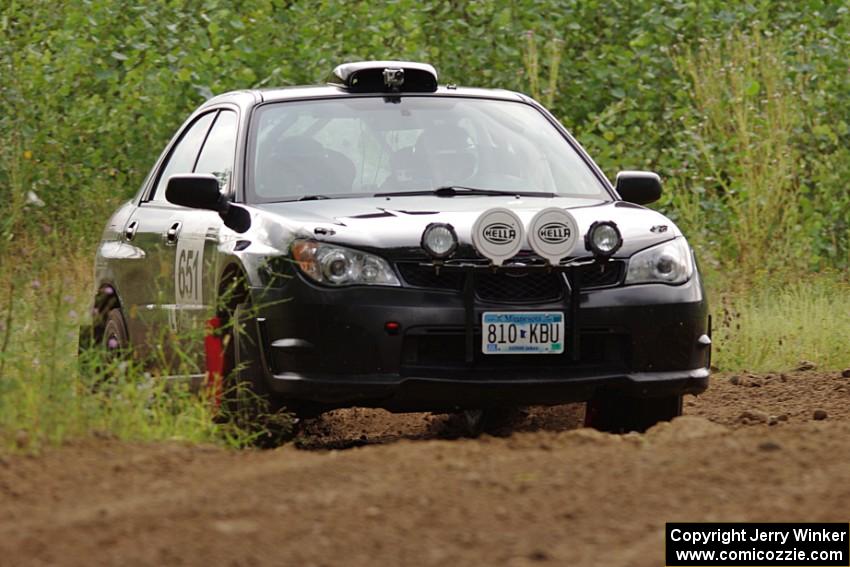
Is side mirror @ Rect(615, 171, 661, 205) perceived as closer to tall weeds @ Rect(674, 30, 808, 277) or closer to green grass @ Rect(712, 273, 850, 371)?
green grass @ Rect(712, 273, 850, 371)

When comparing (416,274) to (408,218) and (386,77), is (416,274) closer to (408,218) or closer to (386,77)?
(408,218)

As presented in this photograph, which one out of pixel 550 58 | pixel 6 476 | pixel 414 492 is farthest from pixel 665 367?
pixel 550 58

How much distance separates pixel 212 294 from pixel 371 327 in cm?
111

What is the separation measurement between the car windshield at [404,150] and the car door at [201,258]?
21cm

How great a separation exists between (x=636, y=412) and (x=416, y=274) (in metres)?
1.36

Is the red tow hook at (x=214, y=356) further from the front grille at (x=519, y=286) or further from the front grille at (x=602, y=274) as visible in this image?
the front grille at (x=602, y=274)

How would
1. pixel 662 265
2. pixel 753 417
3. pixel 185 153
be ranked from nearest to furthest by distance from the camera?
pixel 662 265
pixel 753 417
pixel 185 153

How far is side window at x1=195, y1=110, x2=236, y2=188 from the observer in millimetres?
8250

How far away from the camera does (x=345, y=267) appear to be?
22.9ft

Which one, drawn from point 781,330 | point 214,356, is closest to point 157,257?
point 214,356

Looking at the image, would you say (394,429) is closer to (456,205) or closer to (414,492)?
(456,205)

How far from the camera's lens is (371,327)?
691 cm

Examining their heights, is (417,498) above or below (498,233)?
below

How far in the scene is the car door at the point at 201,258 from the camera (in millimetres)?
7762
